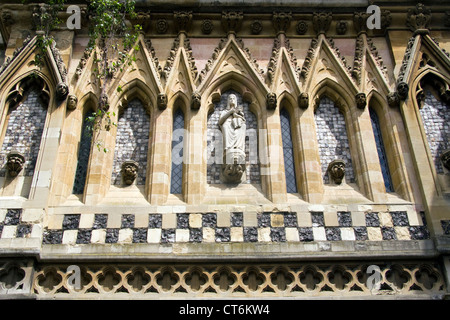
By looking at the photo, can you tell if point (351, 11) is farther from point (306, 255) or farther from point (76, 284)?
point (76, 284)

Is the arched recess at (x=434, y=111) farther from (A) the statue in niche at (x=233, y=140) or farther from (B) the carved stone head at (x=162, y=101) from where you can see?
(B) the carved stone head at (x=162, y=101)

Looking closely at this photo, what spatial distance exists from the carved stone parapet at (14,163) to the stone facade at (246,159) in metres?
0.05

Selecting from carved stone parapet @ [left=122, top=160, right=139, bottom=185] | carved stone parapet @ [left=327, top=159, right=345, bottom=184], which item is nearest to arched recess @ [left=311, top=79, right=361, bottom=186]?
carved stone parapet @ [left=327, top=159, right=345, bottom=184]

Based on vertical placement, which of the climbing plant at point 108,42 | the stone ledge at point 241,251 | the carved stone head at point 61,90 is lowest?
the stone ledge at point 241,251

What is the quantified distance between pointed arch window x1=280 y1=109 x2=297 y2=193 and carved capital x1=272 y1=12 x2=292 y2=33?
2056 millimetres

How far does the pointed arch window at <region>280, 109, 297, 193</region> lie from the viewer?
10102 millimetres

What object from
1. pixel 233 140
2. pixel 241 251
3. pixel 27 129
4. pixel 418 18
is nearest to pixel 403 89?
pixel 418 18

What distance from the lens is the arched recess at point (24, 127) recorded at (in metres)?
9.67

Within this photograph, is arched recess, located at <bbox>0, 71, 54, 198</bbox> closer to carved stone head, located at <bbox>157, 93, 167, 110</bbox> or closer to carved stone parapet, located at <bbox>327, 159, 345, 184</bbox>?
carved stone head, located at <bbox>157, 93, 167, 110</bbox>

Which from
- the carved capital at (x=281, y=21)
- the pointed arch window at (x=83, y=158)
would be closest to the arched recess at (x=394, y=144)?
the carved capital at (x=281, y=21)

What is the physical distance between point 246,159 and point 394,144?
9.58 feet

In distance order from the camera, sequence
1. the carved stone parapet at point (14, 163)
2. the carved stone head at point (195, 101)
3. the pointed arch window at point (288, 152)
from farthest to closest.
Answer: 1. the carved stone head at point (195, 101)
2. the pointed arch window at point (288, 152)
3. the carved stone parapet at point (14, 163)

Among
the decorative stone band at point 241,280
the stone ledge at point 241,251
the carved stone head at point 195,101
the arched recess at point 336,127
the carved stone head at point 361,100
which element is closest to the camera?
the decorative stone band at point 241,280

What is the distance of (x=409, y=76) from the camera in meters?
10.9
